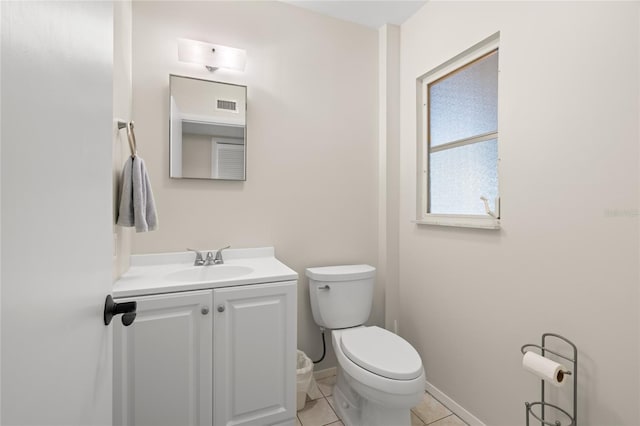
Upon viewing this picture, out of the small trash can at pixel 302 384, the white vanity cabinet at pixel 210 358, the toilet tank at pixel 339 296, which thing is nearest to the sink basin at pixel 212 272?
the white vanity cabinet at pixel 210 358

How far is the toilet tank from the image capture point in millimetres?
1820

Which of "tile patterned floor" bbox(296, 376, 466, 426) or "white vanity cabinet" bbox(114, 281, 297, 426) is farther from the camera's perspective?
"tile patterned floor" bbox(296, 376, 466, 426)

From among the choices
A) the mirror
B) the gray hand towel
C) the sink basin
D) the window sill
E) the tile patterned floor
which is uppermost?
the mirror

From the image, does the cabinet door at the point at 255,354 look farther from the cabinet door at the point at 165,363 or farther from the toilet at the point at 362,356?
the toilet at the point at 362,356

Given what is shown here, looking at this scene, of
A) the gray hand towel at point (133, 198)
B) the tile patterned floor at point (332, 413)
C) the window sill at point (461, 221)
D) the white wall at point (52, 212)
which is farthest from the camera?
the tile patterned floor at point (332, 413)

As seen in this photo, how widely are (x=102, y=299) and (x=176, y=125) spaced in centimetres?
134

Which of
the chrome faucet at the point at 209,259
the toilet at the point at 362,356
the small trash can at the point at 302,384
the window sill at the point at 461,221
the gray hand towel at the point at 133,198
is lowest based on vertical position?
the small trash can at the point at 302,384

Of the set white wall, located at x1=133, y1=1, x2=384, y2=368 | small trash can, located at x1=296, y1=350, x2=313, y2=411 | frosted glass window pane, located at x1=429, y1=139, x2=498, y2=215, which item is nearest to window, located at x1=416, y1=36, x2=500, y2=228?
frosted glass window pane, located at x1=429, y1=139, x2=498, y2=215

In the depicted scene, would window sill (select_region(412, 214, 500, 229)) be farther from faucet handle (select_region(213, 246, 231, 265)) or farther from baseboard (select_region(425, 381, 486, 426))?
faucet handle (select_region(213, 246, 231, 265))

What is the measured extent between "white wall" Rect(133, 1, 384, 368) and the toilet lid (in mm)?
482

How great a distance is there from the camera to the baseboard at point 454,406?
160 cm

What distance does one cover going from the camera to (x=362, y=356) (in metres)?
1.43

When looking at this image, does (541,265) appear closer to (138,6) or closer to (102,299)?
(102,299)

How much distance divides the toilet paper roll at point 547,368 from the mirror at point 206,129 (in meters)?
1.67
